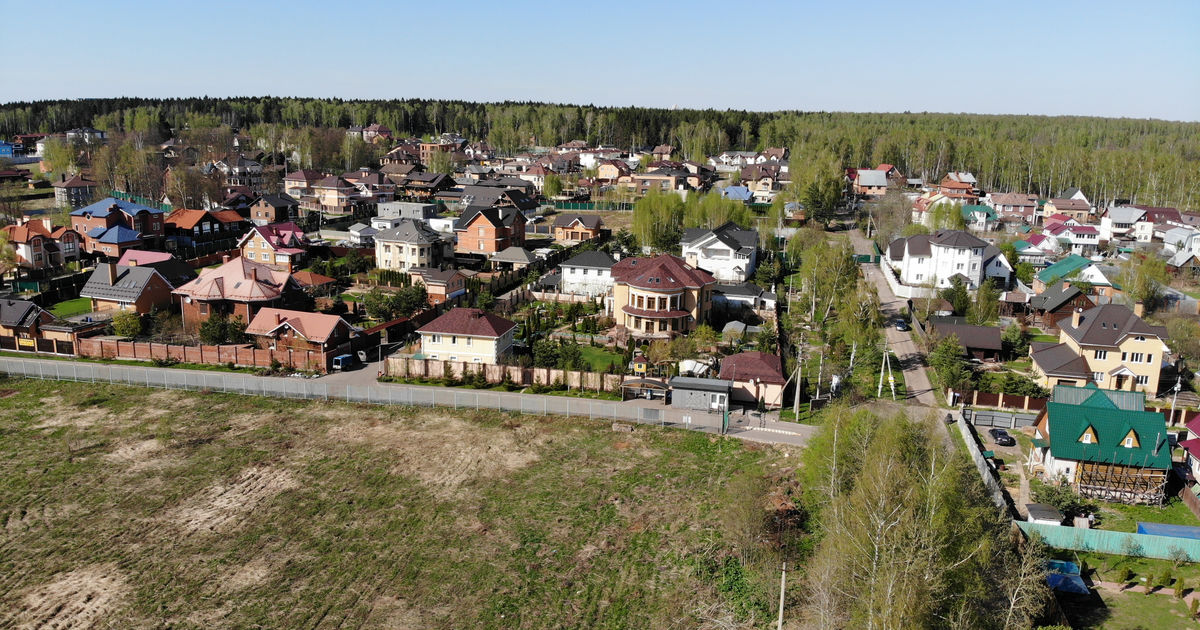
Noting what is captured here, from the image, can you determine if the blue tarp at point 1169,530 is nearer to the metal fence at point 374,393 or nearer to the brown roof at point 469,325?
the metal fence at point 374,393

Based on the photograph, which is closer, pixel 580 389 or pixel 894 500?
pixel 894 500

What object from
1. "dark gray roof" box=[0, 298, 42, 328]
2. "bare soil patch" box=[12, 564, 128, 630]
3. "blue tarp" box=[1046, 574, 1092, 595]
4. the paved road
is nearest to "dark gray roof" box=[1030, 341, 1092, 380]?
the paved road

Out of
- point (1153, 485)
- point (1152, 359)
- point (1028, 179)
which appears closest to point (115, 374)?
point (1153, 485)

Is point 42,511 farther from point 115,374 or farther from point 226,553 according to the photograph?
point 115,374

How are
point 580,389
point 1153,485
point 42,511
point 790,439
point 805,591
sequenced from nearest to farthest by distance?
point 805,591, point 42,511, point 1153,485, point 790,439, point 580,389

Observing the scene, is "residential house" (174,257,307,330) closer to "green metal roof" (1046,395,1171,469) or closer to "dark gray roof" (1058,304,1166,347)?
"green metal roof" (1046,395,1171,469)

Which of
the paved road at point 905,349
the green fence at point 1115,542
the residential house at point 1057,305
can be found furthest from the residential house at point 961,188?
the green fence at point 1115,542

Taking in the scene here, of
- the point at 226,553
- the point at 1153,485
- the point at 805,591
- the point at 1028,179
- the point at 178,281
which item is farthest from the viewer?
the point at 1028,179
